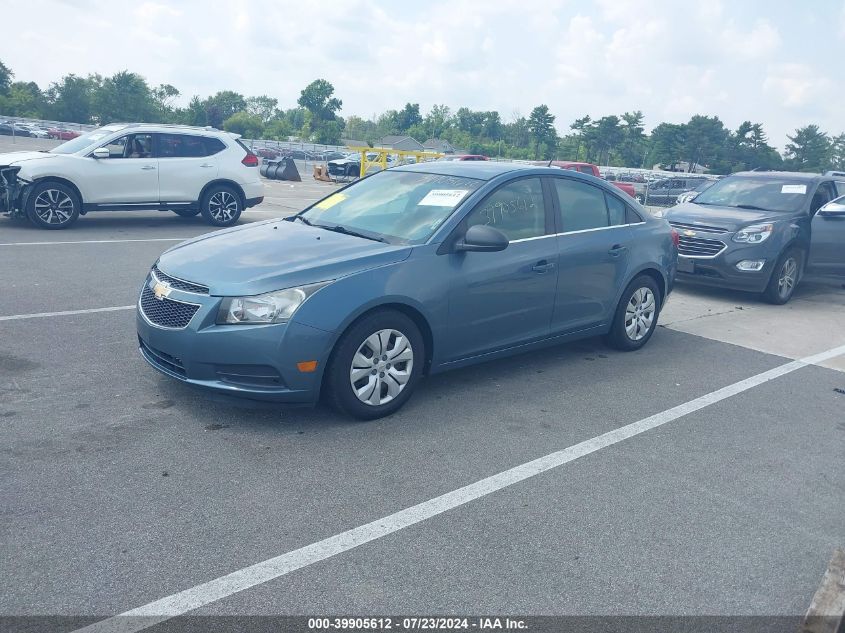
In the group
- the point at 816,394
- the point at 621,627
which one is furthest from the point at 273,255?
the point at 816,394

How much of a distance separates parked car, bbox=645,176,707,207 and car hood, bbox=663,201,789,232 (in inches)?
773

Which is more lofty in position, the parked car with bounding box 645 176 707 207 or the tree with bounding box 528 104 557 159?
the tree with bounding box 528 104 557 159

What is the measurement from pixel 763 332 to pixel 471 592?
627 centimetres

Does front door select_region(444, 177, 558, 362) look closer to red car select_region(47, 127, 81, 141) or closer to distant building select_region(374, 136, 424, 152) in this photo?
red car select_region(47, 127, 81, 141)

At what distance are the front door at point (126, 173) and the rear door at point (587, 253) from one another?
867cm

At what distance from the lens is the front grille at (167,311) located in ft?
15.3

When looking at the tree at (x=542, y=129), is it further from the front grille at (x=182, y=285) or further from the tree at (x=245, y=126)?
the front grille at (x=182, y=285)

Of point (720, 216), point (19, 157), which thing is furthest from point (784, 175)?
point (19, 157)

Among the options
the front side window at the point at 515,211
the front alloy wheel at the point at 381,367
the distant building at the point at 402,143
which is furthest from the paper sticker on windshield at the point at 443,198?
the distant building at the point at 402,143

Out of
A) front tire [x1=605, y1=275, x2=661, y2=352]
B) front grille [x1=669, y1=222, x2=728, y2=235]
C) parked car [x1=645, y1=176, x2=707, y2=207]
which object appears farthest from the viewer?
parked car [x1=645, y1=176, x2=707, y2=207]

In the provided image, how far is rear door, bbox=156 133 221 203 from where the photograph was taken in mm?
12883

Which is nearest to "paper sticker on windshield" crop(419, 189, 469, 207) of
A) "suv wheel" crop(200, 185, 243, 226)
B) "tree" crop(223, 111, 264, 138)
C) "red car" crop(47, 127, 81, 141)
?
"suv wheel" crop(200, 185, 243, 226)

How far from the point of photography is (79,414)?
4660 mm

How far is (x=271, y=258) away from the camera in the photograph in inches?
195
